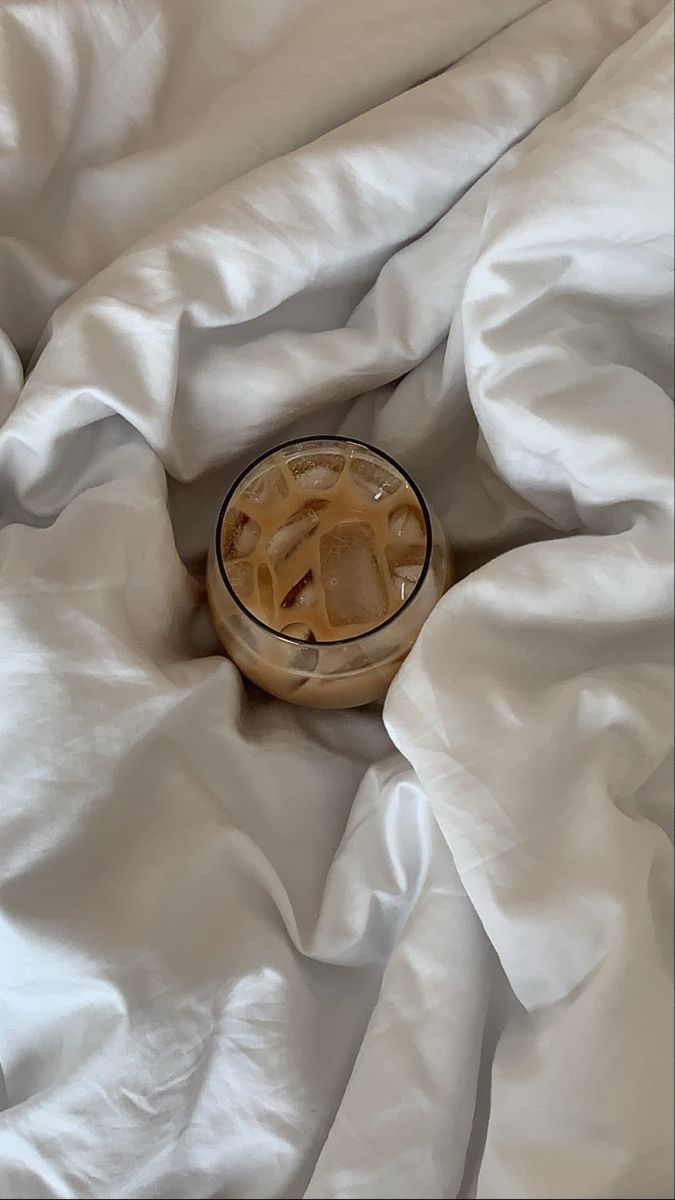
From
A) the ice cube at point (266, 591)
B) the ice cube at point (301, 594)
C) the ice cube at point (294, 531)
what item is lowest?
the ice cube at point (301, 594)

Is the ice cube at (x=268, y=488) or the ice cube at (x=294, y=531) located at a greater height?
the ice cube at (x=268, y=488)

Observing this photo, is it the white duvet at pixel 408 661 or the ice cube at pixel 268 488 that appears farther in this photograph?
the ice cube at pixel 268 488

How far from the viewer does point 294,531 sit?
485mm

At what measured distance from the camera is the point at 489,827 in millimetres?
385

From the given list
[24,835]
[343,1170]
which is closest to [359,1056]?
[343,1170]

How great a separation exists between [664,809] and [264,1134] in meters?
0.17

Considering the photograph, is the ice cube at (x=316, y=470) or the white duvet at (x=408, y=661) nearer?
the white duvet at (x=408, y=661)

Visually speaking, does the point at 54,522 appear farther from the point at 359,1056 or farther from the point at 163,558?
the point at 359,1056

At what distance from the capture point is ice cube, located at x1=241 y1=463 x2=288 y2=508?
1.59 ft

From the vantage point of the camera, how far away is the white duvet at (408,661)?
379 mm

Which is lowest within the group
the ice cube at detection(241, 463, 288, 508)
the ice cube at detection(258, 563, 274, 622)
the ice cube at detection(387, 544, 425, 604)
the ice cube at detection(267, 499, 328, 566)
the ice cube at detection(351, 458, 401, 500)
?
the ice cube at detection(387, 544, 425, 604)

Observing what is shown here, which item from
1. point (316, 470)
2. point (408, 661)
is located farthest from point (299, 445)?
point (408, 661)

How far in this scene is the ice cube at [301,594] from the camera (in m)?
0.47

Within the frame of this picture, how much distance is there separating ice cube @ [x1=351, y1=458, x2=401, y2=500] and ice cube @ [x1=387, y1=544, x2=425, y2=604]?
2 cm
